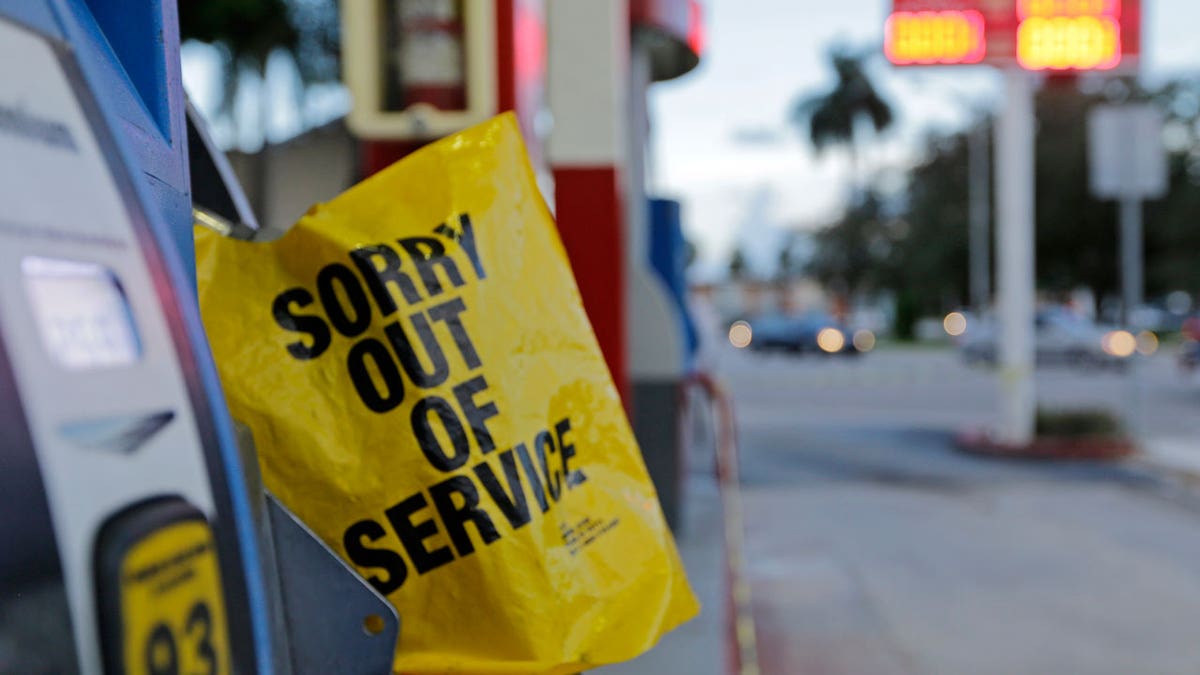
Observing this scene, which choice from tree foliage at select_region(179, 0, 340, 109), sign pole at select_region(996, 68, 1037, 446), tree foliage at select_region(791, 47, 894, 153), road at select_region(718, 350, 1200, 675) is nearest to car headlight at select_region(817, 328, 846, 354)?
tree foliage at select_region(179, 0, 340, 109)

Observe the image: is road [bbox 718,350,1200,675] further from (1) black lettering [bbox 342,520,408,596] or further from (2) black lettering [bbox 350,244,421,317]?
Answer: (2) black lettering [bbox 350,244,421,317]

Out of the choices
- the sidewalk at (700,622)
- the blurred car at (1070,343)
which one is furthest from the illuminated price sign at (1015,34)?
the blurred car at (1070,343)

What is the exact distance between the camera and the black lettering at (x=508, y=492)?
1.54 meters

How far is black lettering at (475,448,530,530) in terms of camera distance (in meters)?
1.54

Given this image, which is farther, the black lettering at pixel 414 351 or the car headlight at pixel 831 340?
the car headlight at pixel 831 340

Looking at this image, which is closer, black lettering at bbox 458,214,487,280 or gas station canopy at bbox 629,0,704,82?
black lettering at bbox 458,214,487,280

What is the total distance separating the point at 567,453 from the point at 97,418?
815 millimetres

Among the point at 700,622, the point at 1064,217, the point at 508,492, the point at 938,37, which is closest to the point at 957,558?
the point at 700,622

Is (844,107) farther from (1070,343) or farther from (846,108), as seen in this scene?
(1070,343)

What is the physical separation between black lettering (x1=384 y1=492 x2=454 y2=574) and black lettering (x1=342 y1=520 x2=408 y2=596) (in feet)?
0.07

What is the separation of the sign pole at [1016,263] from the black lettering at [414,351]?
12.1m

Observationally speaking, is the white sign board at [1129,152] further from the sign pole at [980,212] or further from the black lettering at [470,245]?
the sign pole at [980,212]

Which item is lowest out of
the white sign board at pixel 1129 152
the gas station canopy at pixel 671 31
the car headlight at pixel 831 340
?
the car headlight at pixel 831 340

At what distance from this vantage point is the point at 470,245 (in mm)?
1595
